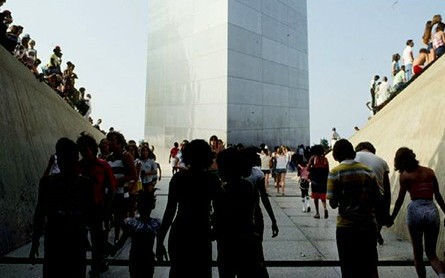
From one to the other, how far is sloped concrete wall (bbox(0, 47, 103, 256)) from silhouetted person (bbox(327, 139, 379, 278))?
4.83m

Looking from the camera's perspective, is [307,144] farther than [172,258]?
Yes

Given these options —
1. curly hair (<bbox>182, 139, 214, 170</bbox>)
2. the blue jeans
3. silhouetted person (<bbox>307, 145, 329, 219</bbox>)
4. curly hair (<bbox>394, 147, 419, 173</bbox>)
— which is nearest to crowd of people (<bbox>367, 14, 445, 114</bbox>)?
the blue jeans

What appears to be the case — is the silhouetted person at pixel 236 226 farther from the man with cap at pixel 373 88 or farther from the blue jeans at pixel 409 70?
the man with cap at pixel 373 88

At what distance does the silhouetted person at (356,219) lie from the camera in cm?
331

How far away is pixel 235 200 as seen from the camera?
120 inches

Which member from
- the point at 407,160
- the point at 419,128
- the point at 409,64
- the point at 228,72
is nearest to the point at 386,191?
the point at 407,160

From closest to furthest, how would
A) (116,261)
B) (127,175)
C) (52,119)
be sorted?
(116,261) → (127,175) → (52,119)

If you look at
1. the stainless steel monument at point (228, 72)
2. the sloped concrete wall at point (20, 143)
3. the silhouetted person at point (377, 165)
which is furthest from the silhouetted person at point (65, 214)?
the stainless steel monument at point (228, 72)

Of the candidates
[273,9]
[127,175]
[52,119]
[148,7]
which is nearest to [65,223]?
[127,175]

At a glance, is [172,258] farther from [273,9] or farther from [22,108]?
[273,9]

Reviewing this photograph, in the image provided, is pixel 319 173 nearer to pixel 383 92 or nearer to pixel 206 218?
pixel 206 218

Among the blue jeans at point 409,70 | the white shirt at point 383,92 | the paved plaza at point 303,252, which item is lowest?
the paved plaza at point 303,252

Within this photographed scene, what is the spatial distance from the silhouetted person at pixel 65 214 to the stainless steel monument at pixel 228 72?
22.4m

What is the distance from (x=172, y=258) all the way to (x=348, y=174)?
74.2 inches
